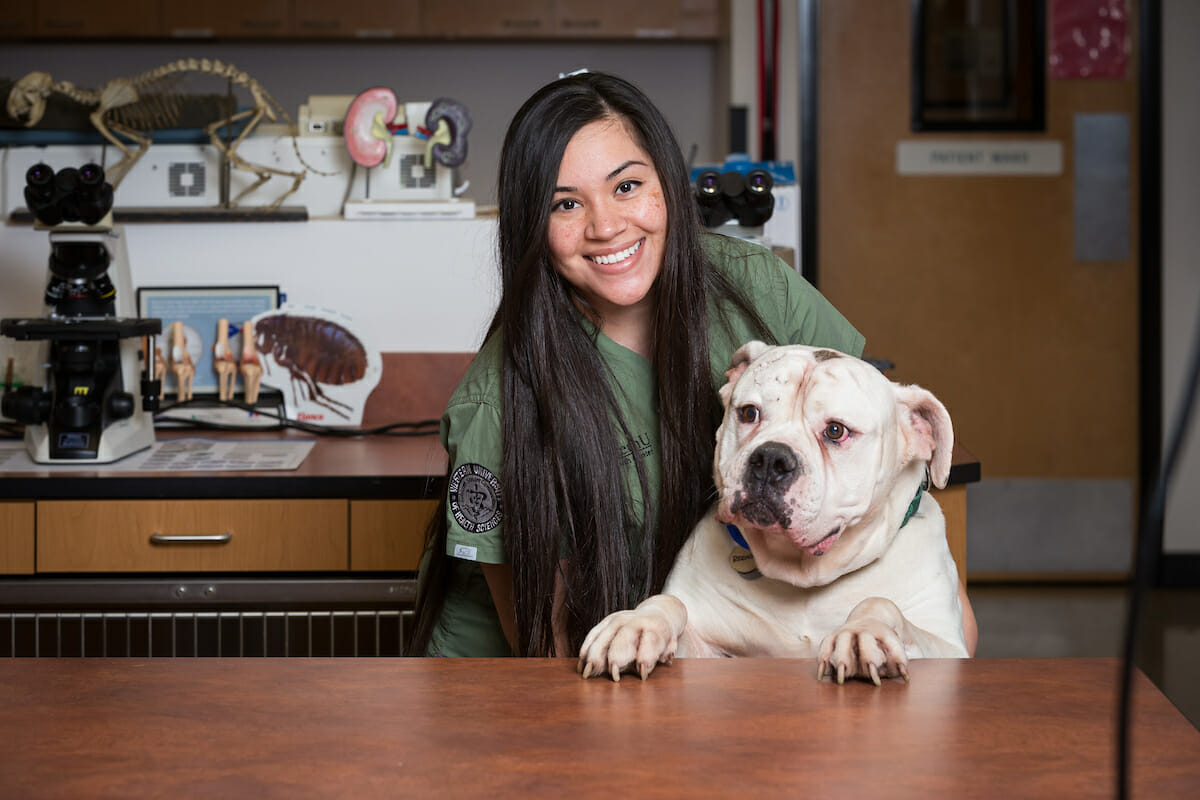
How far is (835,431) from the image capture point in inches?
44.8

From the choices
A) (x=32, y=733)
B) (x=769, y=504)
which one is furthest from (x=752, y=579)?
(x=32, y=733)

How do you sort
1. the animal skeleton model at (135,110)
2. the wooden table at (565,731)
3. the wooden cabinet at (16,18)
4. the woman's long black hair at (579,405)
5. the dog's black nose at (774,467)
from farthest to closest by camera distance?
the wooden cabinet at (16,18), the animal skeleton model at (135,110), the woman's long black hair at (579,405), the dog's black nose at (774,467), the wooden table at (565,731)

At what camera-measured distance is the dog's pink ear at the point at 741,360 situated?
1249mm

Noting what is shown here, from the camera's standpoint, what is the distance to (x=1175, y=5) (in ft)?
12.4

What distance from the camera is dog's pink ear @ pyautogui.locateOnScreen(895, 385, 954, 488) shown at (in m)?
1.19

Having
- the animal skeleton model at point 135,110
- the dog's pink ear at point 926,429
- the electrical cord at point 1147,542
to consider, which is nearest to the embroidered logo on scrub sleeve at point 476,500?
the dog's pink ear at point 926,429

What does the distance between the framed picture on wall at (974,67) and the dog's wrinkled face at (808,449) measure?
10.1 ft

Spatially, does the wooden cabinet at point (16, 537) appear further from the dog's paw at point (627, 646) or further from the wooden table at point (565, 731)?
the dog's paw at point (627, 646)

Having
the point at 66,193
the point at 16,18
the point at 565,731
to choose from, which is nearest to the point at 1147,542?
the point at 565,731

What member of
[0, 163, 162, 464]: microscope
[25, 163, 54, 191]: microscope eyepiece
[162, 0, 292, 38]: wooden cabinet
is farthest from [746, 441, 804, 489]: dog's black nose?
[162, 0, 292, 38]: wooden cabinet

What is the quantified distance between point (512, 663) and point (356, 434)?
1.52 m

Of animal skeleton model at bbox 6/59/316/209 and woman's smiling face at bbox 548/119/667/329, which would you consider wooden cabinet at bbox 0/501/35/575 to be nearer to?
animal skeleton model at bbox 6/59/316/209

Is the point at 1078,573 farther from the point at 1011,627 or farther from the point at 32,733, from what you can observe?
the point at 32,733

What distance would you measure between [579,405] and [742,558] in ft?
0.91
